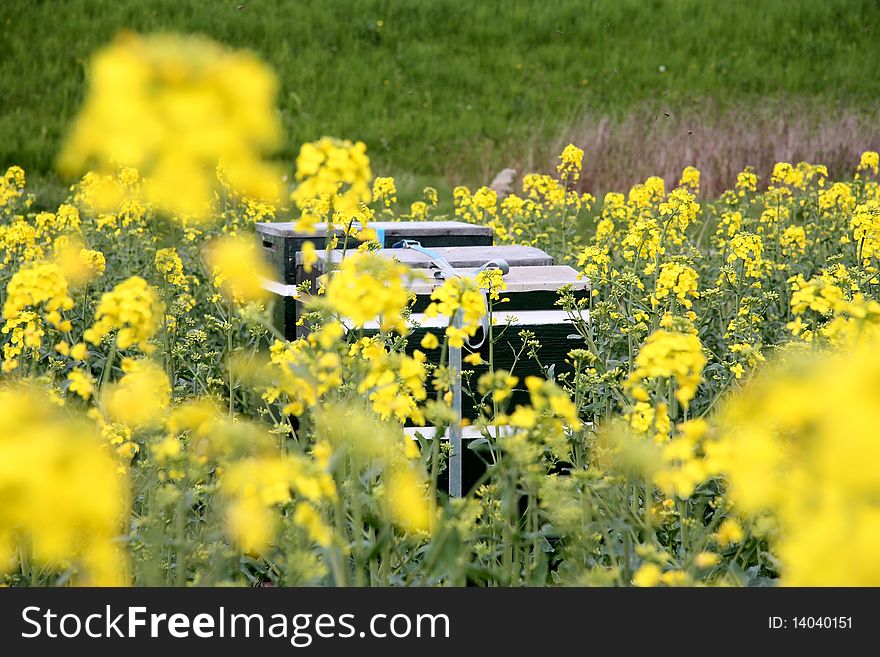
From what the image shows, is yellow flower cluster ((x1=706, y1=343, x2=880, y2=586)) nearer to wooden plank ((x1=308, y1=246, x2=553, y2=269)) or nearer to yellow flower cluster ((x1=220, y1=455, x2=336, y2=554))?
yellow flower cluster ((x1=220, y1=455, x2=336, y2=554))

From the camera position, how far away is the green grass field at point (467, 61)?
37.0 feet

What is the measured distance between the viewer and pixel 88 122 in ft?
3.99

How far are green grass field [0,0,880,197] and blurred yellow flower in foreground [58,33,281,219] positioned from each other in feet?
30.0

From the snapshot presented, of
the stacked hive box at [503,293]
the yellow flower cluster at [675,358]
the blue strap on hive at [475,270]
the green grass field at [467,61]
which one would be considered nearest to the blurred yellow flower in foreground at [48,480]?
the yellow flower cluster at [675,358]

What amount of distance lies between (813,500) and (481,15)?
43.0 feet

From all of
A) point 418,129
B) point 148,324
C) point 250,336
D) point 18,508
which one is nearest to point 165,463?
point 148,324

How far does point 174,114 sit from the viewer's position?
1.17m

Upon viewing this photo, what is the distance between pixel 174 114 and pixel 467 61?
1204 cm

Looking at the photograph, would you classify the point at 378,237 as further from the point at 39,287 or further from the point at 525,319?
the point at 39,287

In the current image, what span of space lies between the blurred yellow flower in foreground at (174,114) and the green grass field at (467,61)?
9.15 m

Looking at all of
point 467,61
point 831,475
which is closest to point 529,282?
point 831,475

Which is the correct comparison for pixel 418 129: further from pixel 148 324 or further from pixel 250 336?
pixel 148 324

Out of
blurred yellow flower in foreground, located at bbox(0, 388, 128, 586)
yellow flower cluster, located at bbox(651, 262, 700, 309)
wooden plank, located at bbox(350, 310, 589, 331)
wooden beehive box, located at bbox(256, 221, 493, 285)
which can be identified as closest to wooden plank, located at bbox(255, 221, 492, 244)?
wooden beehive box, located at bbox(256, 221, 493, 285)

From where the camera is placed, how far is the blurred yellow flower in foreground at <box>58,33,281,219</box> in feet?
3.84
